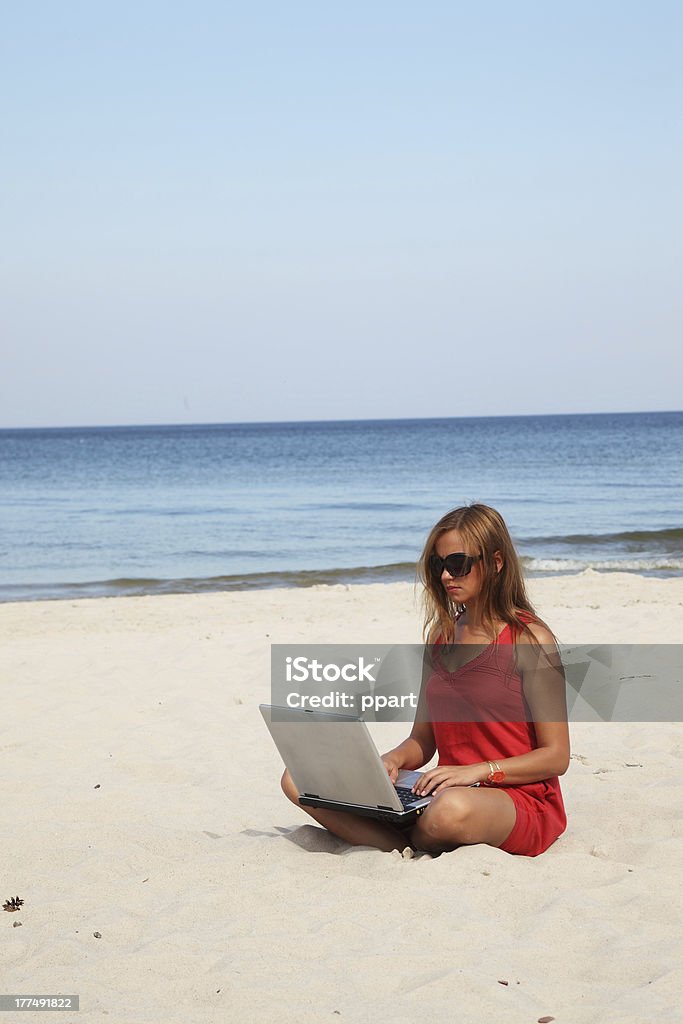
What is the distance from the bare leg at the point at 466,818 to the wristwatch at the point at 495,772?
0.17 ft

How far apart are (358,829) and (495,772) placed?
67 centimetres

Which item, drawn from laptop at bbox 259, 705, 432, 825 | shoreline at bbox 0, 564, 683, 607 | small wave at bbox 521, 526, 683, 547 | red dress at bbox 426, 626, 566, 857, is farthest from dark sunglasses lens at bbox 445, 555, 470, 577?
small wave at bbox 521, 526, 683, 547

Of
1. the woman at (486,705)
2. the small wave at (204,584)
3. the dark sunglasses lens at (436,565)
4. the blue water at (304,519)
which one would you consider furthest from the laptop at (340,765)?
the blue water at (304,519)

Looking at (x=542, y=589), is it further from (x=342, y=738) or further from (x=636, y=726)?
(x=342, y=738)

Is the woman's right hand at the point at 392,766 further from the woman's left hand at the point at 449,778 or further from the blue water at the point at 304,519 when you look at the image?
the blue water at the point at 304,519

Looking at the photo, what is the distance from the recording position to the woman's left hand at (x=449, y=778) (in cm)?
396

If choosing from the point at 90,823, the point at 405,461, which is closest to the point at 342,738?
the point at 90,823

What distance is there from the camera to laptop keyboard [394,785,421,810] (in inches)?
160

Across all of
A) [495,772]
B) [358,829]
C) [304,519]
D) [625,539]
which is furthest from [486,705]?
[304,519]

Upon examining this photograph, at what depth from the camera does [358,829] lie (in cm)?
429

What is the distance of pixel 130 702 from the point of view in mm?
7441

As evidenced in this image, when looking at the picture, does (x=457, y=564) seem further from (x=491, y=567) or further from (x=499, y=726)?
(x=499, y=726)

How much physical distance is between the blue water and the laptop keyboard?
10.5 m

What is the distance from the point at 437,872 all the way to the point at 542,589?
9.33 meters
